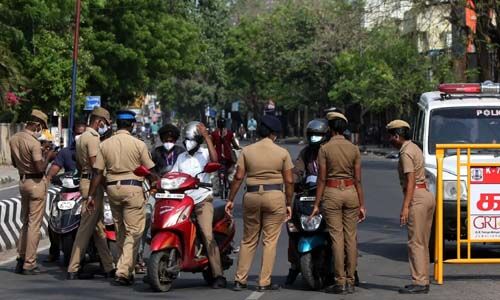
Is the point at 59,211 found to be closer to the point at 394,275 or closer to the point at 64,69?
the point at 394,275

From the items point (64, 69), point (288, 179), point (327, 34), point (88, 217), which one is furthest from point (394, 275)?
point (327, 34)

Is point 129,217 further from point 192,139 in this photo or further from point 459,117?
point 459,117

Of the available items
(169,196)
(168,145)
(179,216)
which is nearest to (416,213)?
(179,216)

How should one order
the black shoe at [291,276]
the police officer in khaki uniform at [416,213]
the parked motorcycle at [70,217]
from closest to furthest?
1. the police officer in khaki uniform at [416,213]
2. the black shoe at [291,276]
3. the parked motorcycle at [70,217]

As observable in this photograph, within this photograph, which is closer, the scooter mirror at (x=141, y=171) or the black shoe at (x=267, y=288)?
the black shoe at (x=267, y=288)

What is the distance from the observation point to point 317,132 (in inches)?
493

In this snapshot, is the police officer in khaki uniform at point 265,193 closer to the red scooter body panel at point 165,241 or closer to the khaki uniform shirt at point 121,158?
the red scooter body panel at point 165,241

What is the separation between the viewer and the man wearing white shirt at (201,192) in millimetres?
12305

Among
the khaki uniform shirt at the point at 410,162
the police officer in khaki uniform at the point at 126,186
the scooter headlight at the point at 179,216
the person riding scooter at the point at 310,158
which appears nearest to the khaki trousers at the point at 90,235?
the police officer in khaki uniform at the point at 126,186

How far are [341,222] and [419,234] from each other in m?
0.84

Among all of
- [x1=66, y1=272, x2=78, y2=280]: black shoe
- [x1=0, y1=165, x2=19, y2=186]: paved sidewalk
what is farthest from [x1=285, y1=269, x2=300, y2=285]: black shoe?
[x1=0, y1=165, x2=19, y2=186]: paved sidewalk

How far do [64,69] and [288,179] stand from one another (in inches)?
1475

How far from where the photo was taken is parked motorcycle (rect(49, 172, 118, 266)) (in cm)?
1366

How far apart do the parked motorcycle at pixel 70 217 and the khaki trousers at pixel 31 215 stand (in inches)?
12.2
